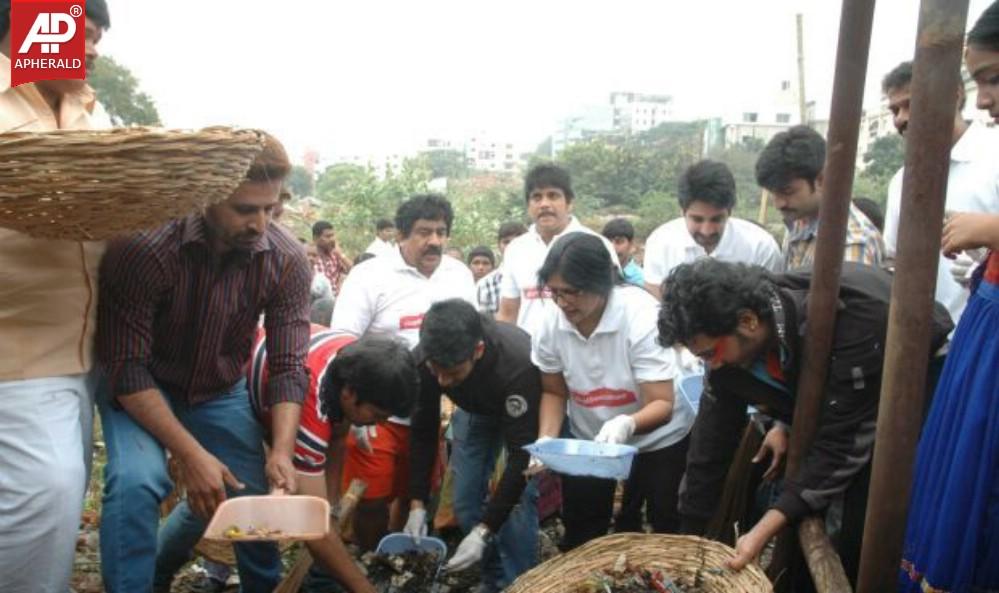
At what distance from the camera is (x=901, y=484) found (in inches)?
75.6

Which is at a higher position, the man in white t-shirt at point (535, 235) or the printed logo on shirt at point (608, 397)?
the man in white t-shirt at point (535, 235)

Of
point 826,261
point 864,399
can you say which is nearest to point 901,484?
point 864,399

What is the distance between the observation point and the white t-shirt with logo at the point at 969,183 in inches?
104

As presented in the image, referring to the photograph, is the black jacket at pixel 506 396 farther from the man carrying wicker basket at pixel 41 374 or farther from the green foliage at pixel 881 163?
the green foliage at pixel 881 163

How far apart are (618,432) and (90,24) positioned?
2.10m

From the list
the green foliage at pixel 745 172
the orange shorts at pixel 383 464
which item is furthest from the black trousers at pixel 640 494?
the green foliage at pixel 745 172

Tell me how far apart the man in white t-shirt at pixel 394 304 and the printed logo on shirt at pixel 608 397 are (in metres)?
0.78

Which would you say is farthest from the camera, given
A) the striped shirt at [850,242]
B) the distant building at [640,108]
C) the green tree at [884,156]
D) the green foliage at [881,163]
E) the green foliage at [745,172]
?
the distant building at [640,108]

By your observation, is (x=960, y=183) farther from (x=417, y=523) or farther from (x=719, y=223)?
(x=417, y=523)

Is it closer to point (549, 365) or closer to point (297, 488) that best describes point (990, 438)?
point (549, 365)

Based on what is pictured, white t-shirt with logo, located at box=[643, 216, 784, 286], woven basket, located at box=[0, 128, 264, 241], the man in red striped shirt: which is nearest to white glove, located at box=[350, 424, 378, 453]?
the man in red striped shirt

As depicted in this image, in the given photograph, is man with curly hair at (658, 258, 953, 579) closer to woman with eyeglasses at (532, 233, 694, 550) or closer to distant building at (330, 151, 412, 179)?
woman with eyeglasses at (532, 233, 694, 550)

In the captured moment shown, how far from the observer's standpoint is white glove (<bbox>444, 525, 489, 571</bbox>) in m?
3.27

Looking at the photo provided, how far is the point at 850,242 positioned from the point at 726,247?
0.91 metres
